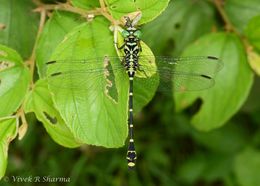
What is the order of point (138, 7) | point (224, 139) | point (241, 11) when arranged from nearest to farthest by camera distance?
point (138, 7) → point (241, 11) → point (224, 139)

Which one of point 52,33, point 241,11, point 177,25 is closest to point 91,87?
point 52,33

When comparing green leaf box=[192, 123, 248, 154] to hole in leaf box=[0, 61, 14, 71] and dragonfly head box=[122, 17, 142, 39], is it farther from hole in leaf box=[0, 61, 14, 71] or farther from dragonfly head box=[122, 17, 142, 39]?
hole in leaf box=[0, 61, 14, 71]

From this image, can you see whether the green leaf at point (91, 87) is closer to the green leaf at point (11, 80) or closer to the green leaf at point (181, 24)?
the green leaf at point (11, 80)

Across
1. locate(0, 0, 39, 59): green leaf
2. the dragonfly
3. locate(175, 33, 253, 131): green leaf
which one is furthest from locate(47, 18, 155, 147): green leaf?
locate(175, 33, 253, 131): green leaf

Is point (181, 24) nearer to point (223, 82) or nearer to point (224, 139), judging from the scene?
point (223, 82)

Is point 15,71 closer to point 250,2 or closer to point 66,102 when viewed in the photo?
point 66,102

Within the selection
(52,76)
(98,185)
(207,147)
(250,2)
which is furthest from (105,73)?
(207,147)

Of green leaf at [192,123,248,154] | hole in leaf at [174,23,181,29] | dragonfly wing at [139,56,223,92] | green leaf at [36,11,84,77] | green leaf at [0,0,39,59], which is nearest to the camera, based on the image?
green leaf at [36,11,84,77]
